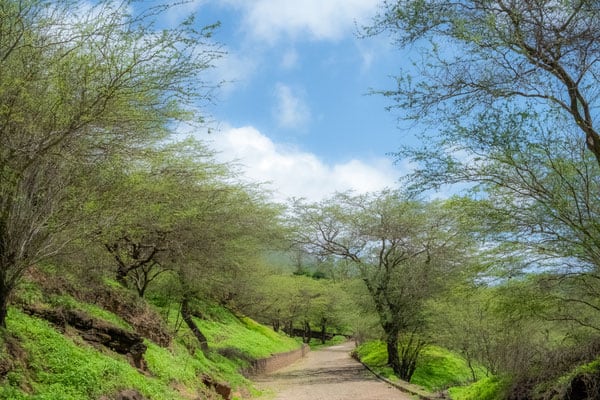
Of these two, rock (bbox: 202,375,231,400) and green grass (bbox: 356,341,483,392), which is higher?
rock (bbox: 202,375,231,400)

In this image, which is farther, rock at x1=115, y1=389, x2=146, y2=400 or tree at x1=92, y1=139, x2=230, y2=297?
tree at x1=92, y1=139, x2=230, y2=297

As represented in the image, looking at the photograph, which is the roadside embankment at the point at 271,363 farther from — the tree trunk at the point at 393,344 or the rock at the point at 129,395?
the rock at the point at 129,395

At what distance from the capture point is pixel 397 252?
76.0ft

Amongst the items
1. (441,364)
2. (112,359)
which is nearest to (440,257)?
(441,364)

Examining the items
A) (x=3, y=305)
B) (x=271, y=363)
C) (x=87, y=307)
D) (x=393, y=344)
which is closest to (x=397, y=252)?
(x=393, y=344)

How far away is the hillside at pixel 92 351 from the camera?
21.8 ft

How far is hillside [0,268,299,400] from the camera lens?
6.64 metres

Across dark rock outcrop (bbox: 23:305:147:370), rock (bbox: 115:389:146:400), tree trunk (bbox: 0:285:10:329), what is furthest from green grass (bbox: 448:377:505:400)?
tree trunk (bbox: 0:285:10:329)

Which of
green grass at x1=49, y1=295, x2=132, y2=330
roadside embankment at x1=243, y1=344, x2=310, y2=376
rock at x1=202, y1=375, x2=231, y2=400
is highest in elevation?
green grass at x1=49, y1=295, x2=132, y2=330

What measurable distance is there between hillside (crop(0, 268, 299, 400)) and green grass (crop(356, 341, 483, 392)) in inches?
376

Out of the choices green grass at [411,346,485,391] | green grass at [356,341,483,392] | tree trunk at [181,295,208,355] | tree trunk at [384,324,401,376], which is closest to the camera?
tree trunk at [181,295,208,355]

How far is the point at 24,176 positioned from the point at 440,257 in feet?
59.2

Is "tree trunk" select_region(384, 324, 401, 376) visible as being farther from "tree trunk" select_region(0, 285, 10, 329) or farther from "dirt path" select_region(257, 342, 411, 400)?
"tree trunk" select_region(0, 285, 10, 329)

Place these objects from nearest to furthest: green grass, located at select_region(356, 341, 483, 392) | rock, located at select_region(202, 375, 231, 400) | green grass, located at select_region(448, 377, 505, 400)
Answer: green grass, located at select_region(448, 377, 505, 400), rock, located at select_region(202, 375, 231, 400), green grass, located at select_region(356, 341, 483, 392)
